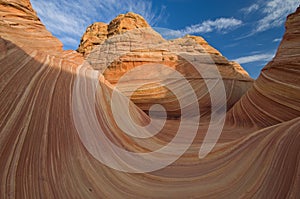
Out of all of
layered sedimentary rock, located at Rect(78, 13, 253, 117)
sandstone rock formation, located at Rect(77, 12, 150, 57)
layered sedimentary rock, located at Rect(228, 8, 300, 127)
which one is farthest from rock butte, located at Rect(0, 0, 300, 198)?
sandstone rock formation, located at Rect(77, 12, 150, 57)

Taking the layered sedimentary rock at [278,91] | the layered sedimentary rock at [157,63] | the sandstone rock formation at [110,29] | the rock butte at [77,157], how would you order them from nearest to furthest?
the rock butte at [77,157], the layered sedimentary rock at [278,91], the layered sedimentary rock at [157,63], the sandstone rock formation at [110,29]

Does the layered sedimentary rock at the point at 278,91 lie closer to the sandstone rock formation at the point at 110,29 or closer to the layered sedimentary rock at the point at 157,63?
the layered sedimentary rock at the point at 157,63

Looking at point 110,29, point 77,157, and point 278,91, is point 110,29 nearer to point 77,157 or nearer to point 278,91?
point 278,91

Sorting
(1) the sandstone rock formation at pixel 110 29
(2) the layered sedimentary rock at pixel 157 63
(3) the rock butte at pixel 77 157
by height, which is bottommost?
(3) the rock butte at pixel 77 157

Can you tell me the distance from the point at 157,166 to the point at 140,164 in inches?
7.0

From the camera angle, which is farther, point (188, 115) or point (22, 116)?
point (188, 115)

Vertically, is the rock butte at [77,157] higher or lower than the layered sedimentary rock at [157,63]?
lower

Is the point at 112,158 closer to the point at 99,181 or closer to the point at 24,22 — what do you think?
the point at 99,181

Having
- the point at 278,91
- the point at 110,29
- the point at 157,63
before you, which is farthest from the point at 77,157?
the point at 110,29

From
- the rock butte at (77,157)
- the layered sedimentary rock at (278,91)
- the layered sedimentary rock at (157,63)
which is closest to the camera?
the rock butte at (77,157)

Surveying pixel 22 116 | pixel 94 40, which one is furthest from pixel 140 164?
pixel 94 40

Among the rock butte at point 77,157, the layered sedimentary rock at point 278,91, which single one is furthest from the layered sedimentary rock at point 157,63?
the rock butte at point 77,157

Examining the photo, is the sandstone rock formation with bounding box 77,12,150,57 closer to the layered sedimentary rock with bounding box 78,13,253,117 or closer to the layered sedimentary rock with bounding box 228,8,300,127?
the layered sedimentary rock with bounding box 78,13,253,117

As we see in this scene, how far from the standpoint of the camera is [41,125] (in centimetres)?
162
